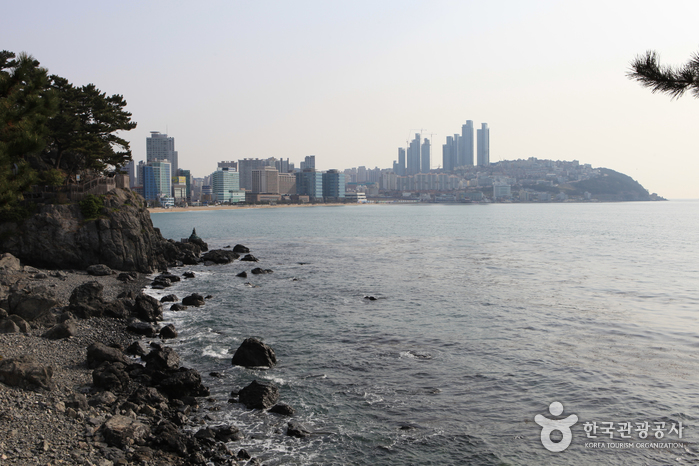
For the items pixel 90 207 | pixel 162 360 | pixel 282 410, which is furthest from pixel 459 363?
pixel 90 207

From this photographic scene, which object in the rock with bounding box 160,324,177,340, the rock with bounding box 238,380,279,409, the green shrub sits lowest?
the rock with bounding box 238,380,279,409

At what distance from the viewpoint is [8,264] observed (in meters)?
28.9

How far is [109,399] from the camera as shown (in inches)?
508

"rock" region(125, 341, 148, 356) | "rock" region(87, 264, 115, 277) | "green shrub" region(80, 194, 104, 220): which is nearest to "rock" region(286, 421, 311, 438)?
"rock" region(125, 341, 148, 356)

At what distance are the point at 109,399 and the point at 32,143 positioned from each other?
26.6 ft

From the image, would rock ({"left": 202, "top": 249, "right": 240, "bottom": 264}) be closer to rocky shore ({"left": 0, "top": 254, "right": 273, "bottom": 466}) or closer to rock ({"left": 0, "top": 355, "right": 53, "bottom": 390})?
rocky shore ({"left": 0, "top": 254, "right": 273, "bottom": 466})

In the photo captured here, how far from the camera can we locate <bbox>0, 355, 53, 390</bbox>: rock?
40.1ft

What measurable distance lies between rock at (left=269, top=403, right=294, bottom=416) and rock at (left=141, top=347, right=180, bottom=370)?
436 centimetres

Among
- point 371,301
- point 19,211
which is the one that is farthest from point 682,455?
point 19,211

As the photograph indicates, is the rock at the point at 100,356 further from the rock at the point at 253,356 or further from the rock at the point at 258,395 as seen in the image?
the rock at the point at 258,395

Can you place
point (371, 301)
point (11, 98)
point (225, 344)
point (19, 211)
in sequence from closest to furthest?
point (11, 98) < point (225, 344) < point (371, 301) < point (19, 211)

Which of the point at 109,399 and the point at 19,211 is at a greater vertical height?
the point at 19,211

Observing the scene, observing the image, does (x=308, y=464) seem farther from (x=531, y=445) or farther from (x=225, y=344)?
(x=225, y=344)

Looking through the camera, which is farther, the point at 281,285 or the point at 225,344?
the point at 281,285
